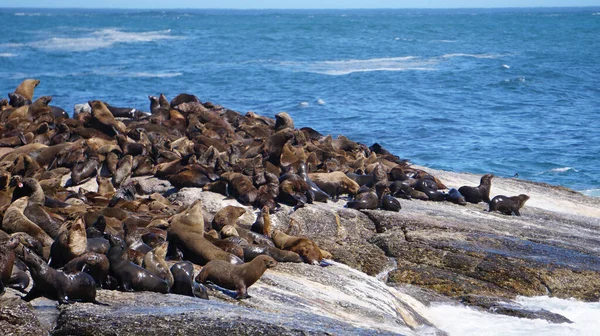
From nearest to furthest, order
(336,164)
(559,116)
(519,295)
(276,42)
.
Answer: (519,295)
(336,164)
(559,116)
(276,42)

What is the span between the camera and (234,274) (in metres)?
7.63

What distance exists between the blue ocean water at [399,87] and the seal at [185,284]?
1462 cm

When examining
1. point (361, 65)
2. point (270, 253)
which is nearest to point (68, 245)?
point (270, 253)

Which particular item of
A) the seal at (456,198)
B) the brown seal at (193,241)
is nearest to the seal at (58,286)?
the brown seal at (193,241)

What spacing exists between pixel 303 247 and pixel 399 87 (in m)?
31.6

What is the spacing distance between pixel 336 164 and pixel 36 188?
5394mm

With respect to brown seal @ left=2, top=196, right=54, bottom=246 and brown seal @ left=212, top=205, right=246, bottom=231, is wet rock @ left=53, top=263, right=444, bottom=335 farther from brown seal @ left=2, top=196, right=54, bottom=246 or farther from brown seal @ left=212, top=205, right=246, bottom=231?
brown seal @ left=2, top=196, right=54, bottom=246

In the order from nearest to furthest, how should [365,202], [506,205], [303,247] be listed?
1. [303,247]
2. [365,202]
3. [506,205]

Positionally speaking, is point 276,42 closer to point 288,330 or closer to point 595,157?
point 595,157

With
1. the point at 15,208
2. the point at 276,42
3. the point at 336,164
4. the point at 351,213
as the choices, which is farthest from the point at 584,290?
the point at 276,42

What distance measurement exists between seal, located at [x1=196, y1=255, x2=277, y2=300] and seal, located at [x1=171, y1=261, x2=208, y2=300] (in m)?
0.31

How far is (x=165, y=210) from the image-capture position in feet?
32.9

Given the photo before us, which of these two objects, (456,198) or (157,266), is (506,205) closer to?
(456,198)

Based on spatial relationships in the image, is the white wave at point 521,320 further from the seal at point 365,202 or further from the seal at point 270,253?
the seal at point 365,202
